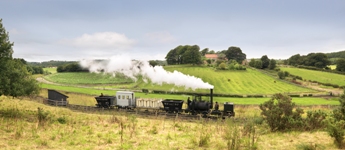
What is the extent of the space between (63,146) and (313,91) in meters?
55.0

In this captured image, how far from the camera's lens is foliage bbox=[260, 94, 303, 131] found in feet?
45.1

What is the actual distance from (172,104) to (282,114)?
11407 mm

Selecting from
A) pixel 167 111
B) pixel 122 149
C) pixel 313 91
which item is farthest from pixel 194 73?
pixel 122 149

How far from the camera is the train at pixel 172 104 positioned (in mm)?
21375

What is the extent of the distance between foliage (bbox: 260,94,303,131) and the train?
270 inches

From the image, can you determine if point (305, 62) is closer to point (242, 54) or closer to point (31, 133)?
point (242, 54)

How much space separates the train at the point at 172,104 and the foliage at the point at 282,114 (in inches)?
270

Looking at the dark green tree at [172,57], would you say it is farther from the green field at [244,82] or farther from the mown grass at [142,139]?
the mown grass at [142,139]

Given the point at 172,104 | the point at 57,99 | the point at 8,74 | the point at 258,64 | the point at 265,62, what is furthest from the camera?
the point at 265,62

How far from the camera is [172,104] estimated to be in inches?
901

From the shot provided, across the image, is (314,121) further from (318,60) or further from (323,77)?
(318,60)

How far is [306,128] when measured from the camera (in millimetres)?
14125

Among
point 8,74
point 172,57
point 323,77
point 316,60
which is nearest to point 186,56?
point 172,57

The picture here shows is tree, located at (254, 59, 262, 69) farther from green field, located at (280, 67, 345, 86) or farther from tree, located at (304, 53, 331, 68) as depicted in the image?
tree, located at (304, 53, 331, 68)
